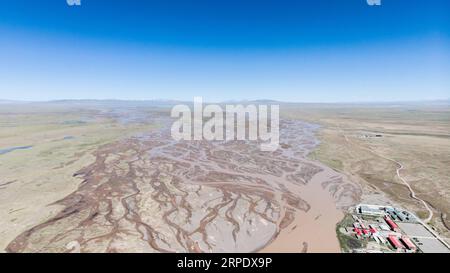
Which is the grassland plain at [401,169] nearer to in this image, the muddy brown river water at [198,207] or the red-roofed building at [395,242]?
the muddy brown river water at [198,207]

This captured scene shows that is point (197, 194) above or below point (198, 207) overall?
above

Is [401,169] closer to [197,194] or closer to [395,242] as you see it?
[395,242]

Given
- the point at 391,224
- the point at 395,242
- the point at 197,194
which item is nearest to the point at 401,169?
the point at 391,224

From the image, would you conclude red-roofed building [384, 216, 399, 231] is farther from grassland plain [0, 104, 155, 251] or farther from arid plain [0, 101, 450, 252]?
grassland plain [0, 104, 155, 251]

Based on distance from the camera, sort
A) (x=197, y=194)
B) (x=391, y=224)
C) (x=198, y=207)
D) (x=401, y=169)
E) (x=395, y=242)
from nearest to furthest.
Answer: (x=395, y=242), (x=391, y=224), (x=198, y=207), (x=197, y=194), (x=401, y=169)

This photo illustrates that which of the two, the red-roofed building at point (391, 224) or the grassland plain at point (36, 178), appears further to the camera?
the grassland plain at point (36, 178)

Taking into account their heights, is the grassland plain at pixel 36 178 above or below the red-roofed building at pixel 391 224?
above

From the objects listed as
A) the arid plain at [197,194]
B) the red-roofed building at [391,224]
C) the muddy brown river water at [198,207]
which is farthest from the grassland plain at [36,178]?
the red-roofed building at [391,224]

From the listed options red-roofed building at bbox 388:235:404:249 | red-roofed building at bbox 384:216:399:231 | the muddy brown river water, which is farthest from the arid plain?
red-roofed building at bbox 388:235:404:249

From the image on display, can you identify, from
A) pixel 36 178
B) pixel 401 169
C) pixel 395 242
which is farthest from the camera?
pixel 401 169
